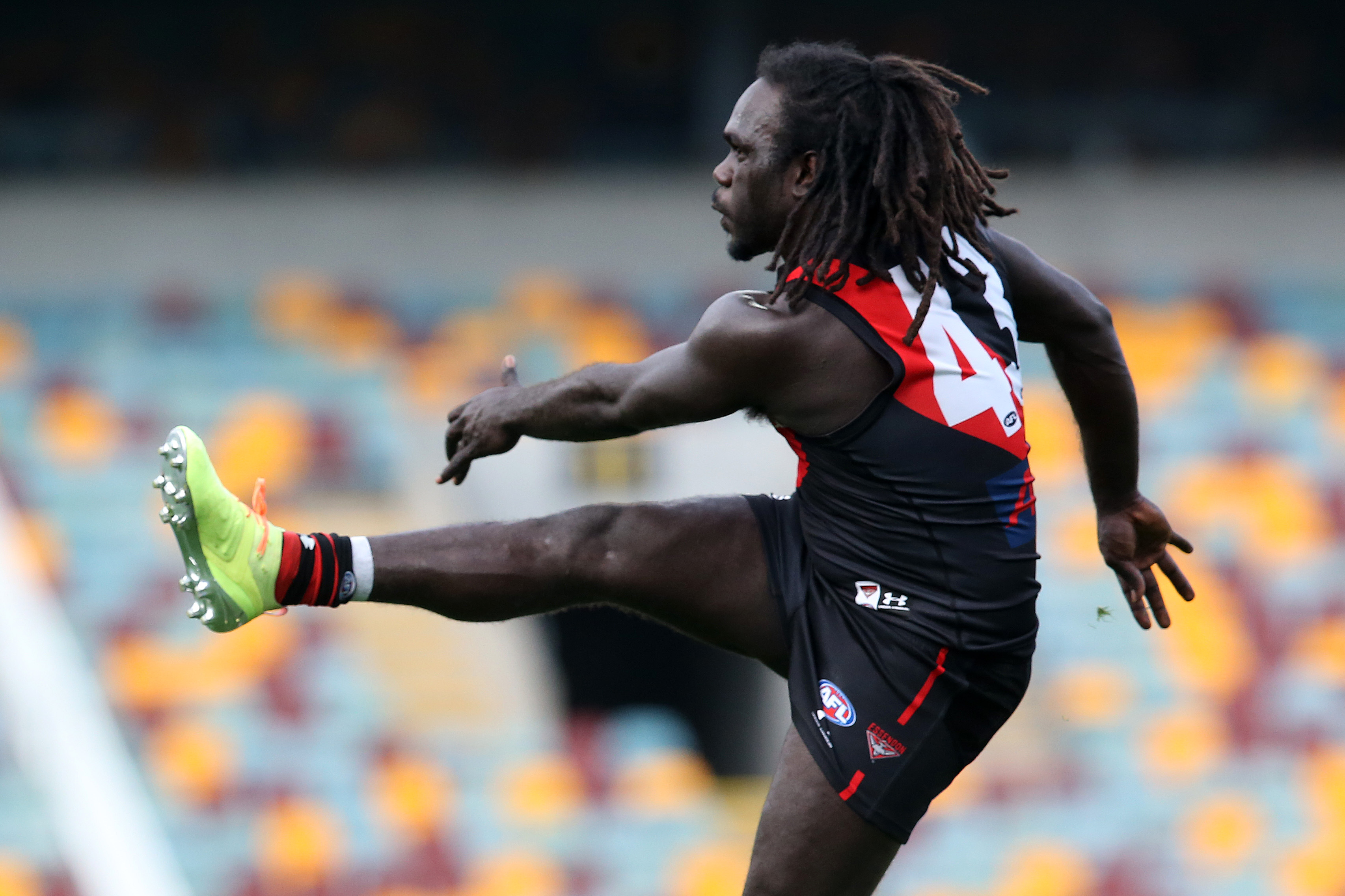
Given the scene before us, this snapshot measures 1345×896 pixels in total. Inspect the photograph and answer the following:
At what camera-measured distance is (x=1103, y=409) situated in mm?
3566

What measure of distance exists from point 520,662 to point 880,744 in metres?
6.23

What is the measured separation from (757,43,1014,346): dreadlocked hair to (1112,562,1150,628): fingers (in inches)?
36.9

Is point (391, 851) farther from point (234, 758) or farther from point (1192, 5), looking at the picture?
point (1192, 5)

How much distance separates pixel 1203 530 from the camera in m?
9.33

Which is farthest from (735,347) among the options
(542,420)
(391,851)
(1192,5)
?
(1192,5)

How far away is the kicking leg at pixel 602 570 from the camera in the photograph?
10.6ft

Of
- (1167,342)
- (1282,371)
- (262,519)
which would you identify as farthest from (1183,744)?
(262,519)

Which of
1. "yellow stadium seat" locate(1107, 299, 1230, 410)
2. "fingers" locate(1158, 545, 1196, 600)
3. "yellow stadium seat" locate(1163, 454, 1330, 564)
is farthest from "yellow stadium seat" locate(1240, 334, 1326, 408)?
"fingers" locate(1158, 545, 1196, 600)

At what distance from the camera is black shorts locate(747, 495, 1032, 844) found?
313cm

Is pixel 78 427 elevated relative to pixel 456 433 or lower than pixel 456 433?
lower

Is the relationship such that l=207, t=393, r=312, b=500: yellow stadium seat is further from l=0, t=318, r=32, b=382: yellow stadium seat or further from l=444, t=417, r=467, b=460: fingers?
l=444, t=417, r=467, b=460: fingers

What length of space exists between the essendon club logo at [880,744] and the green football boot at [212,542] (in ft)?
3.94

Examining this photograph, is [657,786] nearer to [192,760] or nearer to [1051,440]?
[192,760]

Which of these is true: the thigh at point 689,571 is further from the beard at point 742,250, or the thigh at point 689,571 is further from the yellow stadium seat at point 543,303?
the yellow stadium seat at point 543,303
